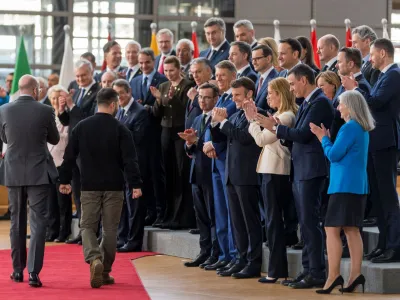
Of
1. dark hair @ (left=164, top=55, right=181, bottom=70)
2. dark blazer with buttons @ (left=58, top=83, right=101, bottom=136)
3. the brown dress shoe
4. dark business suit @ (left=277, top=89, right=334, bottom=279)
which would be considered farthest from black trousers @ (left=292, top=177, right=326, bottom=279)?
dark blazer with buttons @ (left=58, top=83, right=101, bottom=136)

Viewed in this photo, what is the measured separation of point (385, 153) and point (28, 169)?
2761 mm

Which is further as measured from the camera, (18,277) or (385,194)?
(18,277)

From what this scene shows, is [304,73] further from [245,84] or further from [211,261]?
[211,261]

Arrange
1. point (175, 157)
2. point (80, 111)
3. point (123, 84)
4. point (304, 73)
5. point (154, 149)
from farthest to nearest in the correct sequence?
point (80, 111), point (154, 149), point (175, 157), point (123, 84), point (304, 73)

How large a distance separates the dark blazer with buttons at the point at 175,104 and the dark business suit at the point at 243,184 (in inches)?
63.8

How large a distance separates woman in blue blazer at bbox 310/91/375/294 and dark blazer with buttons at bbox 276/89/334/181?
0.54 ft

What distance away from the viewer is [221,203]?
29.7 ft

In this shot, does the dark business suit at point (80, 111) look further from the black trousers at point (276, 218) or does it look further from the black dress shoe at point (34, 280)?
the black trousers at point (276, 218)

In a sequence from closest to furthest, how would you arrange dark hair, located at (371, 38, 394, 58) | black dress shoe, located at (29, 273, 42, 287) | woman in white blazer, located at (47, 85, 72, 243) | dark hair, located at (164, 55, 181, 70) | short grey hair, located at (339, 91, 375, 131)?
short grey hair, located at (339, 91, 375, 131), dark hair, located at (371, 38, 394, 58), black dress shoe, located at (29, 273, 42, 287), dark hair, located at (164, 55, 181, 70), woman in white blazer, located at (47, 85, 72, 243)

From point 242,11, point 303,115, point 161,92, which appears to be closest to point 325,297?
point 303,115

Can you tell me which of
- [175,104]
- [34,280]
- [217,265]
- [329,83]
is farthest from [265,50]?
[34,280]

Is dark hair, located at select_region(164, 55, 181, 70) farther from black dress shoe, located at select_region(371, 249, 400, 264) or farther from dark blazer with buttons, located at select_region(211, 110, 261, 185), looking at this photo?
black dress shoe, located at select_region(371, 249, 400, 264)

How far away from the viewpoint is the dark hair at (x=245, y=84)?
845 cm

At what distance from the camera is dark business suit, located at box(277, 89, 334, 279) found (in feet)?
25.5
